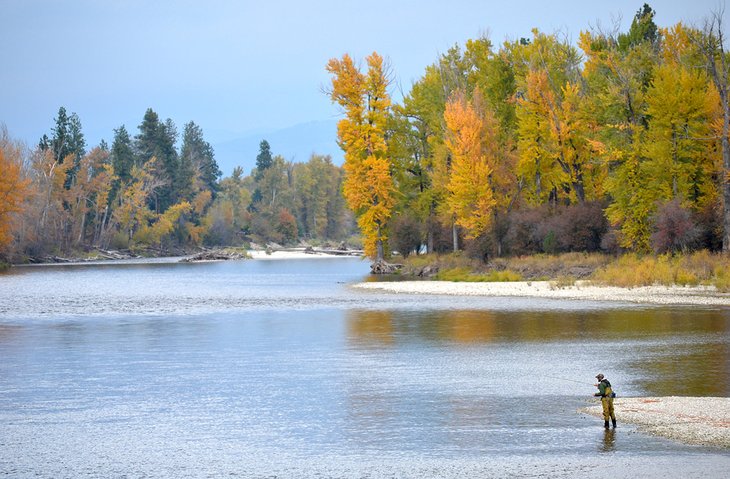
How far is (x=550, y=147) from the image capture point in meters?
58.0

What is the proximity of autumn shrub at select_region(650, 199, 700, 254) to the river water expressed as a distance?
9.01 meters

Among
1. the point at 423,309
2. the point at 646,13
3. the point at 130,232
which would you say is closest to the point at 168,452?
the point at 423,309

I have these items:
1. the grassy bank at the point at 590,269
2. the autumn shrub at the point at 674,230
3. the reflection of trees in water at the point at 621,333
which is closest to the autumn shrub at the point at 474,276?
the grassy bank at the point at 590,269

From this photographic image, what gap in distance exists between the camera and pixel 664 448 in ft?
47.9

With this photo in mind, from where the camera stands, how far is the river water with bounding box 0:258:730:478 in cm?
1427

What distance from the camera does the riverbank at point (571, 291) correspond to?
4075cm

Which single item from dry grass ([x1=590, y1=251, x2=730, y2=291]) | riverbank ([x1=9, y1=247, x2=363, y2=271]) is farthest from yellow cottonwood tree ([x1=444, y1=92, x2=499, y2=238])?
riverbank ([x1=9, y1=247, x2=363, y2=271])

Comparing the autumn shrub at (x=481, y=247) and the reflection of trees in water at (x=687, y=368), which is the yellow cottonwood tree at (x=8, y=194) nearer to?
the autumn shrub at (x=481, y=247)

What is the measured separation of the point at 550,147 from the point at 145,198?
8845cm

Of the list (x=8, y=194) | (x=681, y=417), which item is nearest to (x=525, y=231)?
(x=681, y=417)

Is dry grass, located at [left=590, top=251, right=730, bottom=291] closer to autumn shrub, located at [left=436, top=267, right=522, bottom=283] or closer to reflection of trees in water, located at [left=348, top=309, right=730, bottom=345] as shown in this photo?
autumn shrub, located at [left=436, top=267, right=522, bottom=283]

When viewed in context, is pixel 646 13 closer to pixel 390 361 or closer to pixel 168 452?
pixel 390 361

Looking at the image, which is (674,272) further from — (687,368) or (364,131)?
(364,131)

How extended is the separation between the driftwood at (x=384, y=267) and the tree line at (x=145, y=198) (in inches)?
1468
